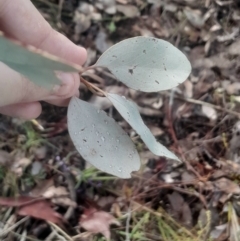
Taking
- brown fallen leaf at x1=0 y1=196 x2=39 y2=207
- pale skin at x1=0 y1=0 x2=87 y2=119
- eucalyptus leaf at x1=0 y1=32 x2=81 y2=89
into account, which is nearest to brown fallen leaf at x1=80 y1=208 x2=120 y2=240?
brown fallen leaf at x1=0 y1=196 x2=39 y2=207

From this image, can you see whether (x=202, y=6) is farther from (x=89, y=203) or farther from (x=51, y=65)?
(x=51, y=65)

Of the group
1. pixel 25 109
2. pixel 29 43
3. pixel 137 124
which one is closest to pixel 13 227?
pixel 25 109

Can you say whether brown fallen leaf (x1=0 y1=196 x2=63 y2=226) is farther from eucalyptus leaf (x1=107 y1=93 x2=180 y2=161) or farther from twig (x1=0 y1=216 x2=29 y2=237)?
eucalyptus leaf (x1=107 y1=93 x2=180 y2=161)

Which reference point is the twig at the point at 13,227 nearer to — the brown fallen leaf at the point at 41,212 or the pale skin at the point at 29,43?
the brown fallen leaf at the point at 41,212

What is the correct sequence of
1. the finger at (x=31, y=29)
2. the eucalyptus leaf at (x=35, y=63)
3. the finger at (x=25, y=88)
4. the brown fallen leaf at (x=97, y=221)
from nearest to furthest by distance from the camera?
the eucalyptus leaf at (x=35, y=63) → the finger at (x=25, y=88) → the finger at (x=31, y=29) → the brown fallen leaf at (x=97, y=221)

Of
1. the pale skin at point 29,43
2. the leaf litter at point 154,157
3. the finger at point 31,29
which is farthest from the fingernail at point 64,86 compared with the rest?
the leaf litter at point 154,157

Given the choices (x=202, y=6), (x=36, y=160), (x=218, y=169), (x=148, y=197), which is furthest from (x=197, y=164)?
(x=202, y=6)

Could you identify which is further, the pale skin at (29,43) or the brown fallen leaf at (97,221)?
the brown fallen leaf at (97,221)
